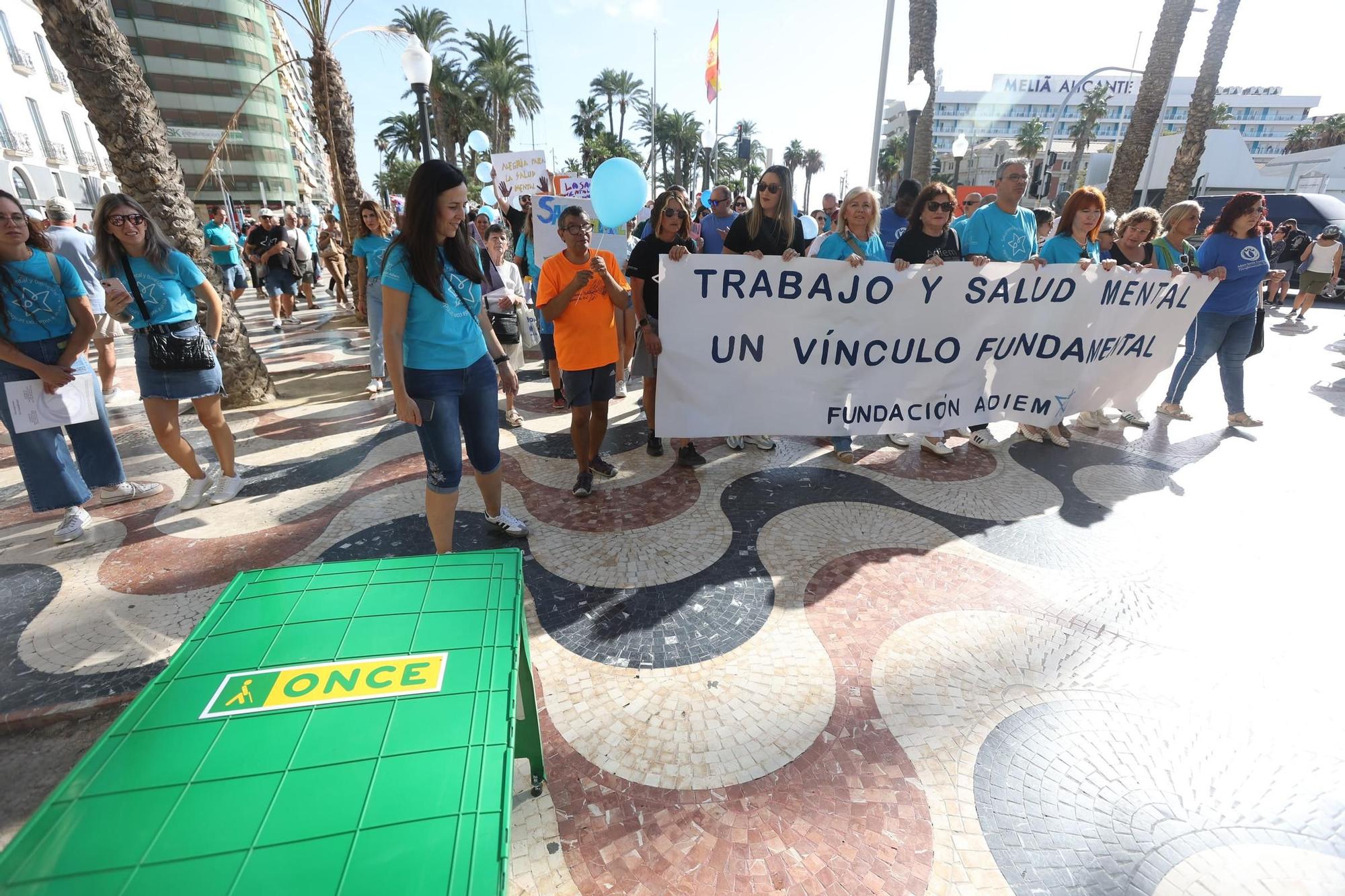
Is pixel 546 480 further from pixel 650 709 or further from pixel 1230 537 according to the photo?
pixel 1230 537

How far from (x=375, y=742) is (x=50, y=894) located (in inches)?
15.3

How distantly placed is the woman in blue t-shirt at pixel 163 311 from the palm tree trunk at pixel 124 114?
1687 mm

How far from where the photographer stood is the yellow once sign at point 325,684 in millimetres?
1068

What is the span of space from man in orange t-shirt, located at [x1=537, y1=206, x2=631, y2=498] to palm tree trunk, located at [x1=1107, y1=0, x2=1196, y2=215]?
11.2 metres

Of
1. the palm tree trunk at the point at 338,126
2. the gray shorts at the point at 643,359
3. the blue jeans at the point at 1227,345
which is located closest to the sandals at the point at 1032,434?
the blue jeans at the point at 1227,345

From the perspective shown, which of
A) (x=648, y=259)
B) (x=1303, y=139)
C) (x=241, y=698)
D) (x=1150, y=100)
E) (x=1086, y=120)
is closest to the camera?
(x=241, y=698)

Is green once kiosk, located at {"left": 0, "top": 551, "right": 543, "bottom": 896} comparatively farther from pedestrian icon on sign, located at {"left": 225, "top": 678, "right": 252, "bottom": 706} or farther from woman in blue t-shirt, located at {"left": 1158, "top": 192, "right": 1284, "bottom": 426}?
woman in blue t-shirt, located at {"left": 1158, "top": 192, "right": 1284, "bottom": 426}

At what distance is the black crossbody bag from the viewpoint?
3.32m

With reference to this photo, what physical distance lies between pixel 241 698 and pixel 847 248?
3.84 meters

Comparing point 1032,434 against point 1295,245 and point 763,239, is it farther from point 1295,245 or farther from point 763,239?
point 1295,245

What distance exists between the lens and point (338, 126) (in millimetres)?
9148

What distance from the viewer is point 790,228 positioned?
389 cm

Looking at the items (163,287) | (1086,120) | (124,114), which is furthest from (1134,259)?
(1086,120)

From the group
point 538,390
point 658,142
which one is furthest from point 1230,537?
point 658,142
